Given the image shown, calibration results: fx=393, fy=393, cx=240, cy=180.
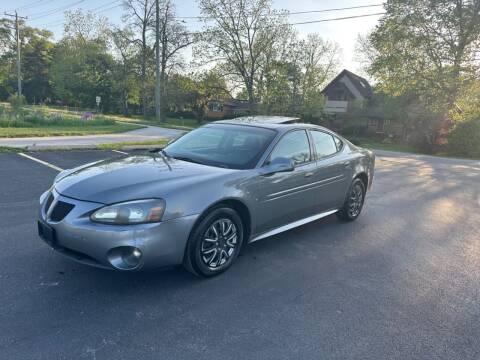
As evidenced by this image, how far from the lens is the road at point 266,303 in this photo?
276cm

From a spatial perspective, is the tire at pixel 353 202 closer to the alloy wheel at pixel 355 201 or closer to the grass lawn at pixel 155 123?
the alloy wheel at pixel 355 201

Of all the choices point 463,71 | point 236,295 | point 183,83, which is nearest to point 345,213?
point 236,295

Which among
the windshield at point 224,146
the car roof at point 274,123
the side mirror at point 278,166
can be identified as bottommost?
the side mirror at point 278,166

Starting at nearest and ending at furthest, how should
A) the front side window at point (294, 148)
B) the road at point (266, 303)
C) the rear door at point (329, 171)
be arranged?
1. the road at point (266, 303)
2. the front side window at point (294, 148)
3. the rear door at point (329, 171)

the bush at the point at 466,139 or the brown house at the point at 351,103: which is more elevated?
the brown house at the point at 351,103

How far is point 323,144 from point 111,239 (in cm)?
315

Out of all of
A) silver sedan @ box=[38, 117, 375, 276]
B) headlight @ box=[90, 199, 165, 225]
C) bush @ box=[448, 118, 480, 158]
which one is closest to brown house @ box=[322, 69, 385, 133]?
bush @ box=[448, 118, 480, 158]

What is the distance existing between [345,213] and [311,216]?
1010 millimetres

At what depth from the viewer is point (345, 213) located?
19.1ft

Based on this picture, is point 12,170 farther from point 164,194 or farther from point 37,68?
point 37,68

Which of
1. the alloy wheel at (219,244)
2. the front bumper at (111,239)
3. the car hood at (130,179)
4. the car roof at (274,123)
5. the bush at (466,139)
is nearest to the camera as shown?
the front bumper at (111,239)

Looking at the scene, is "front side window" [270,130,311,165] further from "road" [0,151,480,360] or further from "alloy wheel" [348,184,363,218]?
"alloy wheel" [348,184,363,218]

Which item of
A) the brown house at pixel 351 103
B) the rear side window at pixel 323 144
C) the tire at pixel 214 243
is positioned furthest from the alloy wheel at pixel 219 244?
the brown house at pixel 351 103

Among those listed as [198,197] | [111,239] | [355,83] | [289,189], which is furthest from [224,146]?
[355,83]
